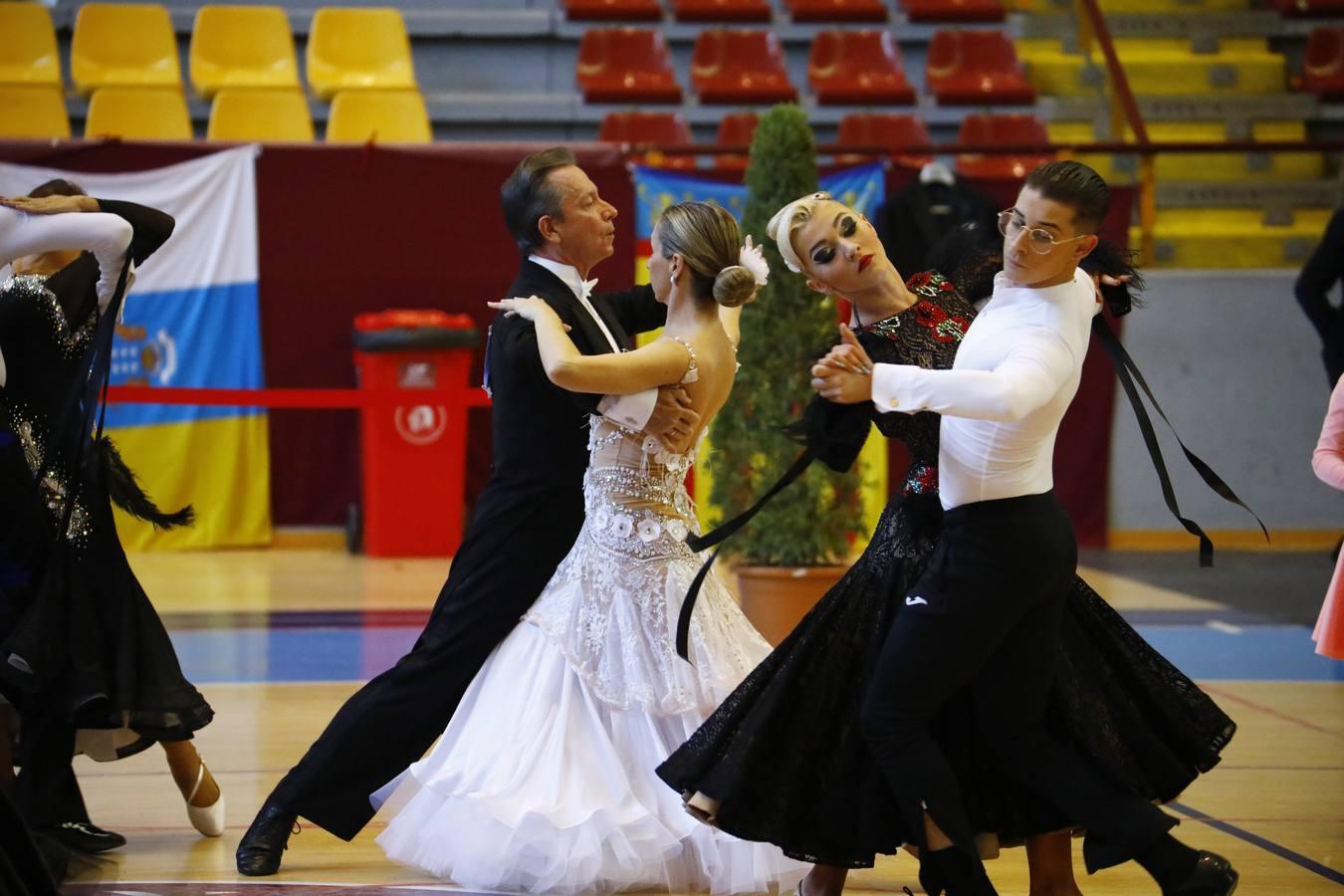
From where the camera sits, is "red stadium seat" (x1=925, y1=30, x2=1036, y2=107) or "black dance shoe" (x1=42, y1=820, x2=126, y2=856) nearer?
"black dance shoe" (x1=42, y1=820, x2=126, y2=856)

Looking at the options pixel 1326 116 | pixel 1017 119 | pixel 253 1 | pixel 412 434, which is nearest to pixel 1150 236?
pixel 1017 119

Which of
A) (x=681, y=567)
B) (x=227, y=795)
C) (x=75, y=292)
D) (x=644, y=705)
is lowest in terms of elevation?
(x=227, y=795)

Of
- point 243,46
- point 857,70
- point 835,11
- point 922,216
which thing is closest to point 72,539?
point 922,216

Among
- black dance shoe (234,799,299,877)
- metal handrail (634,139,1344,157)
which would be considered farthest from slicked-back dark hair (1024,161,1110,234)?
metal handrail (634,139,1344,157)

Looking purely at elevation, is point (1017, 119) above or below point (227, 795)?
above

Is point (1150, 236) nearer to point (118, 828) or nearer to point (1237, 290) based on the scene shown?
point (1237, 290)

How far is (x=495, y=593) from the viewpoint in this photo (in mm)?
3535

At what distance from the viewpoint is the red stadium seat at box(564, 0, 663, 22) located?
11508 mm

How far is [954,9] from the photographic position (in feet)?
39.4

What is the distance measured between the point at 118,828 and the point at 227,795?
0.34 metres

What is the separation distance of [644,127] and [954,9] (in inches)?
113

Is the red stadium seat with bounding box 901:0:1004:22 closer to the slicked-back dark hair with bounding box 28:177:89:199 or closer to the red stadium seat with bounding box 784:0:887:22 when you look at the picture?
the red stadium seat with bounding box 784:0:887:22

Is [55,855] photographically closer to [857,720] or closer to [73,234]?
[73,234]

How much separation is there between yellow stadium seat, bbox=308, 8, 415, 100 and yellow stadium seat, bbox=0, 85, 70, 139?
168 cm
